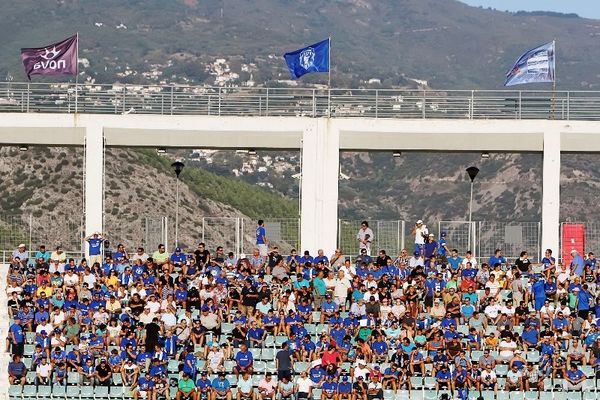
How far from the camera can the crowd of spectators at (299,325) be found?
103 ft

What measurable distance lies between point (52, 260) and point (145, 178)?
191 ft

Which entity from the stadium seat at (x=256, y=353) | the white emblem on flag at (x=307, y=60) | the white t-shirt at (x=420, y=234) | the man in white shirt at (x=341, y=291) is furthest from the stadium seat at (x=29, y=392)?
the white emblem on flag at (x=307, y=60)

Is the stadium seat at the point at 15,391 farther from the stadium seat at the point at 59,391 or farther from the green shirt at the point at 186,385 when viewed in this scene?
the green shirt at the point at 186,385

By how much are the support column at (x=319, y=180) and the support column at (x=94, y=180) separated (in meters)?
5.08

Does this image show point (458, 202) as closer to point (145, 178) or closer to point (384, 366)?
point (145, 178)

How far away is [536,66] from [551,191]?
344 cm

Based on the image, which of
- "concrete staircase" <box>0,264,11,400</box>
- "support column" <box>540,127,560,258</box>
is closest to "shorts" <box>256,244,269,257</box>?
"concrete staircase" <box>0,264,11,400</box>

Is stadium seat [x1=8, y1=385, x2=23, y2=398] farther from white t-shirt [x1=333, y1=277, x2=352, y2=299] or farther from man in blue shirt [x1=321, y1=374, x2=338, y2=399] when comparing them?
white t-shirt [x1=333, y1=277, x2=352, y2=299]

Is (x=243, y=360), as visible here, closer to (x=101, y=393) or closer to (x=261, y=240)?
(x=101, y=393)

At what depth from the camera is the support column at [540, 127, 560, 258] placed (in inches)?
1591

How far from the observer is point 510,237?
4028 centimetres

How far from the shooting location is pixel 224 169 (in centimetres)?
14588

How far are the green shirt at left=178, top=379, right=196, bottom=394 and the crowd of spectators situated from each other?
10cm

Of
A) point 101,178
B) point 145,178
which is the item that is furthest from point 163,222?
point 145,178
